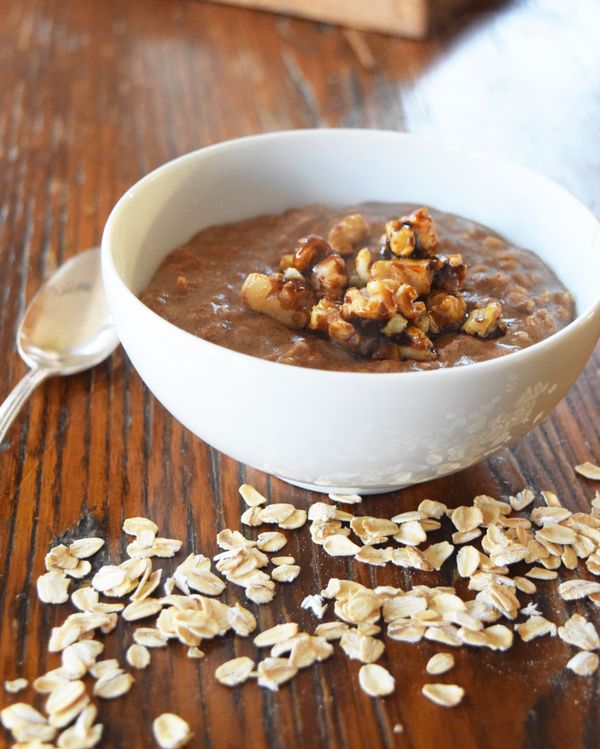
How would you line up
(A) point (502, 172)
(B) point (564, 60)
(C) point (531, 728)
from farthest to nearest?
1. (B) point (564, 60)
2. (A) point (502, 172)
3. (C) point (531, 728)

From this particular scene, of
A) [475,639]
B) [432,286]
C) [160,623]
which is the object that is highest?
[432,286]

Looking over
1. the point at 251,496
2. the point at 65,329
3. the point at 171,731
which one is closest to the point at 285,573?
the point at 251,496

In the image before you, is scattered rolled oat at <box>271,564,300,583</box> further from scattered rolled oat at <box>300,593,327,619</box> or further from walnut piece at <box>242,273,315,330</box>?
walnut piece at <box>242,273,315,330</box>

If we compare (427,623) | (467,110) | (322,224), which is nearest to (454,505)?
(427,623)

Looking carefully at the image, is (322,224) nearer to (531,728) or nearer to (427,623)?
(427,623)

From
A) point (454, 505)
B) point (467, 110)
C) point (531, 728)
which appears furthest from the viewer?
point (467, 110)

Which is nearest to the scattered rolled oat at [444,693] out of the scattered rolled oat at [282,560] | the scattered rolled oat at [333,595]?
the scattered rolled oat at [333,595]
